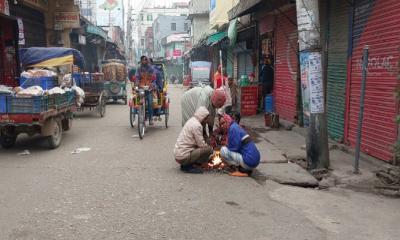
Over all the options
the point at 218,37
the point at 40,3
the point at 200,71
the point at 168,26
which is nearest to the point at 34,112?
the point at 40,3

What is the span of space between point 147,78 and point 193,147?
5.40m

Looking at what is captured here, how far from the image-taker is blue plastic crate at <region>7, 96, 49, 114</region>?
8641 mm

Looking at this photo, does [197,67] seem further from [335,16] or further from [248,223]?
[248,223]

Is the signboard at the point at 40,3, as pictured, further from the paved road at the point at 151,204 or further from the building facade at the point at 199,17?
the building facade at the point at 199,17

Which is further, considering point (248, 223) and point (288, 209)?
point (288, 209)

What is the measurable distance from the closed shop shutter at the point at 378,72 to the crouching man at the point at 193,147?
303 centimetres

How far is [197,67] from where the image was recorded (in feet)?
108

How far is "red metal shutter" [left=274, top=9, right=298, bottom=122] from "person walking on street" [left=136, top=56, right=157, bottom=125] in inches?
157

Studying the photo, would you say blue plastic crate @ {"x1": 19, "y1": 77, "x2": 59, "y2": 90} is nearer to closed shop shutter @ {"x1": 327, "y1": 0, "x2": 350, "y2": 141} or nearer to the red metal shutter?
the red metal shutter

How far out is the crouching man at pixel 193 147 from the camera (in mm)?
7281

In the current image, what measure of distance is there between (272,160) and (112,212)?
3967 millimetres

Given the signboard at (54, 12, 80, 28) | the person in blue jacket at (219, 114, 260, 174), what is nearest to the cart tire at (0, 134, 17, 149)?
the person in blue jacket at (219, 114, 260, 174)

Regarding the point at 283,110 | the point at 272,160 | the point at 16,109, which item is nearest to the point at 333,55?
the point at 272,160

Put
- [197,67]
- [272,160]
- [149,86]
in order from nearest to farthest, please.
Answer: [272,160] < [149,86] < [197,67]
